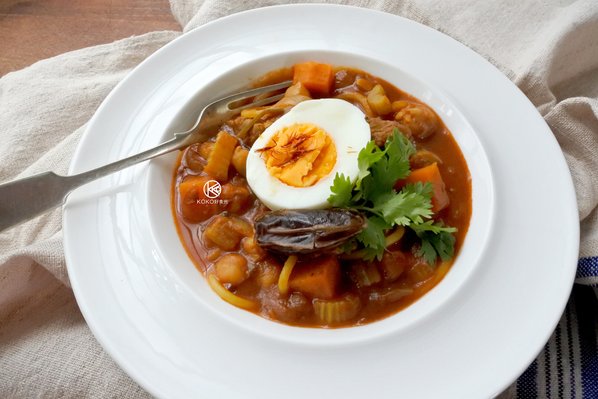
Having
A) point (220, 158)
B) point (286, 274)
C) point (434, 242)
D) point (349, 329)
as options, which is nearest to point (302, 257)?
point (286, 274)

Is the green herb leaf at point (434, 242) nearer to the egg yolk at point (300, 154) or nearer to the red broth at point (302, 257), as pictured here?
the red broth at point (302, 257)

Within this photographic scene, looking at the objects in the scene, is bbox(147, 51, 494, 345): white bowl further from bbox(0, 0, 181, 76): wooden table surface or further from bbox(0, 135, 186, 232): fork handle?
bbox(0, 0, 181, 76): wooden table surface

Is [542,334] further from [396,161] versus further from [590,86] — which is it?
[590,86]

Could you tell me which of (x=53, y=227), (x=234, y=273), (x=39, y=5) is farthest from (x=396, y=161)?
(x=39, y=5)

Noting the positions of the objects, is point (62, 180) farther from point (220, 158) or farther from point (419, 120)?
point (419, 120)

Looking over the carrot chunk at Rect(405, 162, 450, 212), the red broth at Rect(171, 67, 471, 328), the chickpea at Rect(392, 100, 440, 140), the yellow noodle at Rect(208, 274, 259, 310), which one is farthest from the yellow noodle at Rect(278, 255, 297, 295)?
the chickpea at Rect(392, 100, 440, 140)

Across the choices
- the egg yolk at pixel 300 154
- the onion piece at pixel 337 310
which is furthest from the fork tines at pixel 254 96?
the onion piece at pixel 337 310
